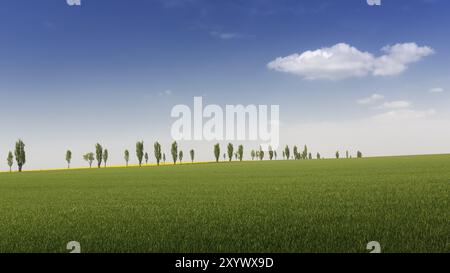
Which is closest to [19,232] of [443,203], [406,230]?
[406,230]

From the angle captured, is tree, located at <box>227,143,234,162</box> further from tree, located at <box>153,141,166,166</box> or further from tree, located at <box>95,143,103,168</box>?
tree, located at <box>95,143,103,168</box>

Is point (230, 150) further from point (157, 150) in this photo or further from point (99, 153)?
point (99, 153)

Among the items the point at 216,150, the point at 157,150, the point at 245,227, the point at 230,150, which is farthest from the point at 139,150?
the point at 245,227

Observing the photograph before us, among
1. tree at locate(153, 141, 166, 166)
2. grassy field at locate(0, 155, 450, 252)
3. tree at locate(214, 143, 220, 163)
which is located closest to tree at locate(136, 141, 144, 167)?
tree at locate(153, 141, 166, 166)

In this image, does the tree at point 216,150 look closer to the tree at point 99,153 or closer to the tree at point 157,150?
the tree at point 157,150

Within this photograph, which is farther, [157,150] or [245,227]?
[157,150]

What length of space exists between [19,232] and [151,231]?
5361 mm

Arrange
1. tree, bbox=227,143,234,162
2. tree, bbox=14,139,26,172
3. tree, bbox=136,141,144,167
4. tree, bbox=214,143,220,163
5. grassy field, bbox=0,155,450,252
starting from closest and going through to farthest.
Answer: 1. grassy field, bbox=0,155,450,252
2. tree, bbox=14,139,26,172
3. tree, bbox=136,141,144,167
4. tree, bbox=214,143,220,163
5. tree, bbox=227,143,234,162

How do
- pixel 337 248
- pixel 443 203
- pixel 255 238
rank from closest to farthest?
pixel 337 248
pixel 255 238
pixel 443 203
